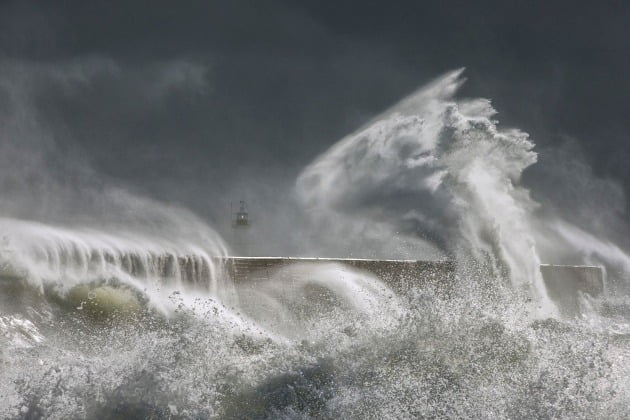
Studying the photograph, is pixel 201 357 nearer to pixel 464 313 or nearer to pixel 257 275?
pixel 464 313

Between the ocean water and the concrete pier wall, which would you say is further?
the concrete pier wall

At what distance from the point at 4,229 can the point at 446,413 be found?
19.3ft

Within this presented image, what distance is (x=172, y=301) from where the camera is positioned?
9.28 meters

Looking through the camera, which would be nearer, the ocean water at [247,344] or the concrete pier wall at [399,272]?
the ocean water at [247,344]

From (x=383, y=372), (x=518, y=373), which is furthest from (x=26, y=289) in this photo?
(x=518, y=373)

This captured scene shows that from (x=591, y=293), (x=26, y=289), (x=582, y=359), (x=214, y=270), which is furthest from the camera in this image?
(x=591, y=293)

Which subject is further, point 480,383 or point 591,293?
point 591,293

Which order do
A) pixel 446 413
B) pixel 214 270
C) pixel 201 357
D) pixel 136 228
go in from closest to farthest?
pixel 446 413
pixel 201 357
pixel 214 270
pixel 136 228

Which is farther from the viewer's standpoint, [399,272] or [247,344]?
[399,272]

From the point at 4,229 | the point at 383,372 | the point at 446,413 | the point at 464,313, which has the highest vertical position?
the point at 4,229

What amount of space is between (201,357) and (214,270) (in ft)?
11.9

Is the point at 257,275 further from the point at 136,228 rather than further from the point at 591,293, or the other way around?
the point at 591,293

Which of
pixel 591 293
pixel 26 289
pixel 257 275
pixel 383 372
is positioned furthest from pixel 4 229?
pixel 591 293

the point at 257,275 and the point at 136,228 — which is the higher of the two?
the point at 136,228
